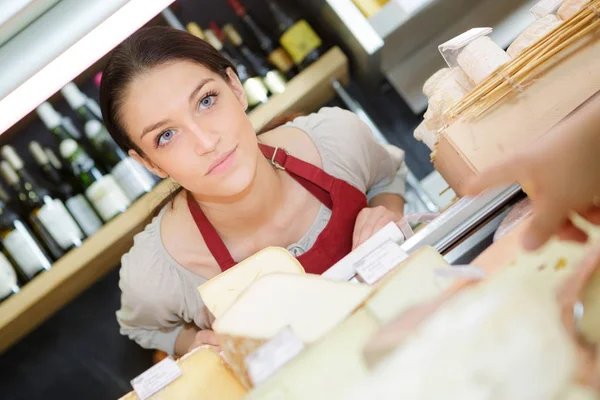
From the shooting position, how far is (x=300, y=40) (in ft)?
6.30

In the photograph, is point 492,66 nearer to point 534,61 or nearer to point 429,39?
point 534,61

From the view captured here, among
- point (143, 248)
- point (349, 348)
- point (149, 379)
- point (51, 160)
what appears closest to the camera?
point (349, 348)

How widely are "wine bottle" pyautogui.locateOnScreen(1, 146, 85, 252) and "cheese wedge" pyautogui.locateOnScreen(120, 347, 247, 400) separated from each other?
1195mm

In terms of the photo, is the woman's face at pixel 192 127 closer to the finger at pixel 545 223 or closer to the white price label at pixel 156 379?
the white price label at pixel 156 379

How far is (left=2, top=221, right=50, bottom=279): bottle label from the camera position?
1.74m

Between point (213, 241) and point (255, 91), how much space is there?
0.79m

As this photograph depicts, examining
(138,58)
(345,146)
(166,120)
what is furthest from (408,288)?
(345,146)

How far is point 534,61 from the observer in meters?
0.87

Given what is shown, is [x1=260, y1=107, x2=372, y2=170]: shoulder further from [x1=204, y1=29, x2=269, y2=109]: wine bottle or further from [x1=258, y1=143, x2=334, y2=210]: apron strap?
[x1=204, y1=29, x2=269, y2=109]: wine bottle

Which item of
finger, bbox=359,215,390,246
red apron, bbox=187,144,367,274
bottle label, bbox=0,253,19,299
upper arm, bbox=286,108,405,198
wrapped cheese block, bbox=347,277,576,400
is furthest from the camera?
bottle label, bbox=0,253,19,299

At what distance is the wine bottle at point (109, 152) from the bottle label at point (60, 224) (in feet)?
0.73

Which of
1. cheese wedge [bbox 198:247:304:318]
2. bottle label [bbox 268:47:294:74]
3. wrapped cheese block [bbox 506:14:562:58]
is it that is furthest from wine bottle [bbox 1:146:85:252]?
wrapped cheese block [bbox 506:14:562:58]

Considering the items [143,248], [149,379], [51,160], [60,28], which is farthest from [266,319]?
[51,160]

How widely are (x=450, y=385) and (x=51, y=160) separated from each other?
6.06ft
